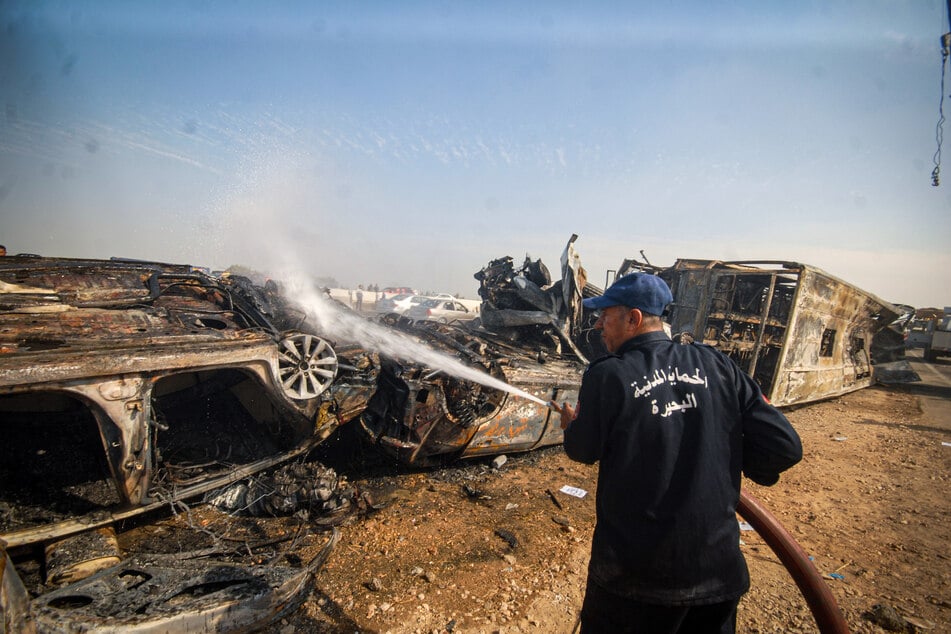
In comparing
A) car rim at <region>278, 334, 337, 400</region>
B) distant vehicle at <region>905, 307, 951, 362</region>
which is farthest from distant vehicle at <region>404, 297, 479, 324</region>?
distant vehicle at <region>905, 307, 951, 362</region>

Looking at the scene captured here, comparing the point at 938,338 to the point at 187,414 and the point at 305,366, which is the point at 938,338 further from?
the point at 187,414

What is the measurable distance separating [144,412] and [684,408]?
3284mm

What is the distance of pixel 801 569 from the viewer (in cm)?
187

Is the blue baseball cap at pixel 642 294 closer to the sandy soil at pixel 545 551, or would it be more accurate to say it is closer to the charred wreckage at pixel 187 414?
the sandy soil at pixel 545 551

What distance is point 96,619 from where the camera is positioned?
228 cm

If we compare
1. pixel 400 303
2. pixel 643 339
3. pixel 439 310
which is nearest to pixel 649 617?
pixel 643 339

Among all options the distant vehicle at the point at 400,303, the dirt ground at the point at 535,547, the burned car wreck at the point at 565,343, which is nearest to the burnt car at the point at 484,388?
the burned car wreck at the point at 565,343

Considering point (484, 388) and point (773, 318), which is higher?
point (773, 318)

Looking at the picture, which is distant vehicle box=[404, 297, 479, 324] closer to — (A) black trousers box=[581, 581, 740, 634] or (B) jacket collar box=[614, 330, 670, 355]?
(B) jacket collar box=[614, 330, 670, 355]

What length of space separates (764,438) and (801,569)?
2.16 feet

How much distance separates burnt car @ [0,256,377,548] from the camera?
Result: 2781 mm

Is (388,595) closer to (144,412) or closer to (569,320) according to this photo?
(144,412)

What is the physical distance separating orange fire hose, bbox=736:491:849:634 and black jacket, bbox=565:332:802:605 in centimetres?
30

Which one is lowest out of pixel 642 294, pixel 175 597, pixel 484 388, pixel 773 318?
pixel 175 597
